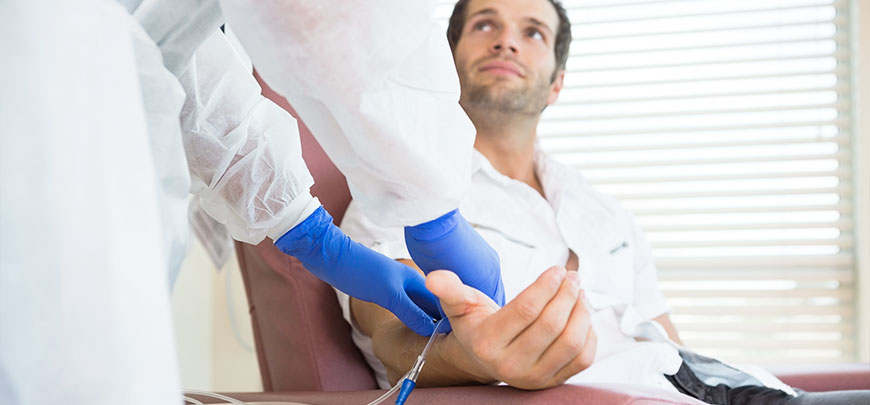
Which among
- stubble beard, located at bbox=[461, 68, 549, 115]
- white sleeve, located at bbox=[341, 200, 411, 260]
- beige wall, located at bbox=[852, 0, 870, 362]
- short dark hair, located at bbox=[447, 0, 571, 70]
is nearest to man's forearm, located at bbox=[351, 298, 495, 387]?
white sleeve, located at bbox=[341, 200, 411, 260]

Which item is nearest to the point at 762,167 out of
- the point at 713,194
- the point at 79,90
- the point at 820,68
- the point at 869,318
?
the point at 713,194

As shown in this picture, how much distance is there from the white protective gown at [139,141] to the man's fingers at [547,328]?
6.6 inches

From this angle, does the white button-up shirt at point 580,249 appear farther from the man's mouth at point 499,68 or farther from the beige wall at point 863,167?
the beige wall at point 863,167

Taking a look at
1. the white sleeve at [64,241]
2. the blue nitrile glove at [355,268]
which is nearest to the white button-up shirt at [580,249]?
the blue nitrile glove at [355,268]

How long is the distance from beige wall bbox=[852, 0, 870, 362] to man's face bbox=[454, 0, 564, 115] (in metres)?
0.93

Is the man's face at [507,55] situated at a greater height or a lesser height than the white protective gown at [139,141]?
greater

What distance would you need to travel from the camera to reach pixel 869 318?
196cm

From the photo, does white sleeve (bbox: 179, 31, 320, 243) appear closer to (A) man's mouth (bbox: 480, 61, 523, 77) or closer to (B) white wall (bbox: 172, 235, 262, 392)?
(A) man's mouth (bbox: 480, 61, 523, 77)

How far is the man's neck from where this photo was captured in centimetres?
159

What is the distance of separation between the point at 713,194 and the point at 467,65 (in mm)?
908

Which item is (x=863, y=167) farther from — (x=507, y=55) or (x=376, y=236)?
(x=376, y=236)

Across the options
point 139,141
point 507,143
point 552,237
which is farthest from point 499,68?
point 139,141

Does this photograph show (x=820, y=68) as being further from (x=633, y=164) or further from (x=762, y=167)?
(x=633, y=164)

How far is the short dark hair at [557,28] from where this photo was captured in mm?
1648
